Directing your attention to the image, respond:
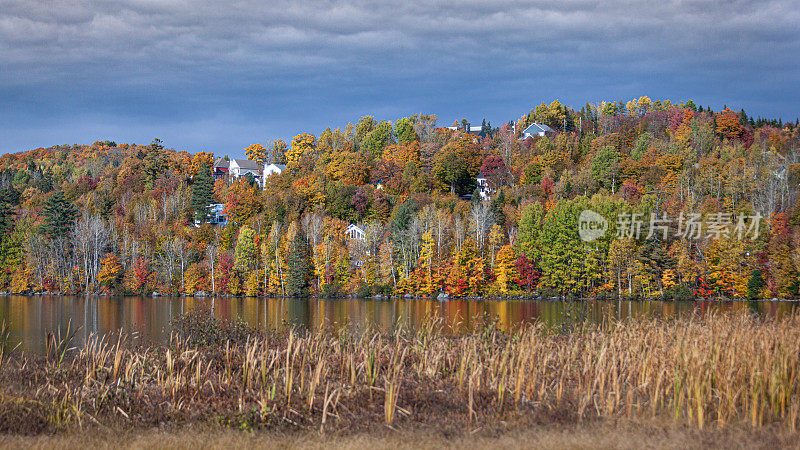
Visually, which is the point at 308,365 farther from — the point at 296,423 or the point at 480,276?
the point at 480,276

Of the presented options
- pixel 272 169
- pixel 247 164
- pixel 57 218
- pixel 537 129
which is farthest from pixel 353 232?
pixel 537 129

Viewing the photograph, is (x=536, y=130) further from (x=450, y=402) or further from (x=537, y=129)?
(x=450, y=402)

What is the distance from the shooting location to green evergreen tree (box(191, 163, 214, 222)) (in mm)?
83569

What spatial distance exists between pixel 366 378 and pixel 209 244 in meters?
66.5

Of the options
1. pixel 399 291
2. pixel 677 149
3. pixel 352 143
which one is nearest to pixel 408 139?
pixel 352 143

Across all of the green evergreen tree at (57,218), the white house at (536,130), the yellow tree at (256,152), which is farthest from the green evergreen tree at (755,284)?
the yellow tree at (256,152)

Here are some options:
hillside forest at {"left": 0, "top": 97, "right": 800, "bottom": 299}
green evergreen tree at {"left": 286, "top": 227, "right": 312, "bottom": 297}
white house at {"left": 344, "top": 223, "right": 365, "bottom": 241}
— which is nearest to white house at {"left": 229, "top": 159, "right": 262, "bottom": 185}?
hillside forest at {"left": 0, "top": 97, "right": 800, "bottom": 299}

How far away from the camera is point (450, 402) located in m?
10.2

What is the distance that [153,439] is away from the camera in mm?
8914

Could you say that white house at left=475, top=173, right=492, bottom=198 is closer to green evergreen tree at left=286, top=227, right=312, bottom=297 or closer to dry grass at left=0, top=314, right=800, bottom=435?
green evergreen tree at left=286, top=227, right=312, bottom=297

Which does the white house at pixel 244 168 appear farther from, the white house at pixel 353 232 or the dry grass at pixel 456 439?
the dry grass at pixel 456 439

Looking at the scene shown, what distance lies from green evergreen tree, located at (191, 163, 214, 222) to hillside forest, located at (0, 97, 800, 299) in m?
0.21

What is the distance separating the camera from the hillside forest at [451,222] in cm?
5650

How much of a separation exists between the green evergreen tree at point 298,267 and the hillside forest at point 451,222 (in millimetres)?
202
